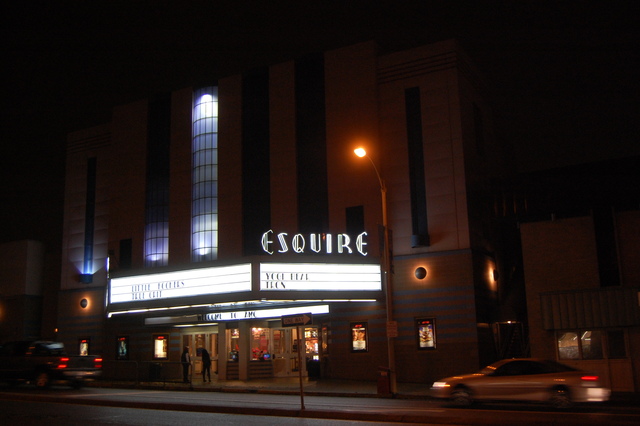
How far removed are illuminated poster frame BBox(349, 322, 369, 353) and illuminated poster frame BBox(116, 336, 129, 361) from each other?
46.1 ft

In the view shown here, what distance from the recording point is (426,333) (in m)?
28.6

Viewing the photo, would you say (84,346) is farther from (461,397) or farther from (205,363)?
(461,397)

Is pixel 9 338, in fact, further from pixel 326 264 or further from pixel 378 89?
pixel 378 89

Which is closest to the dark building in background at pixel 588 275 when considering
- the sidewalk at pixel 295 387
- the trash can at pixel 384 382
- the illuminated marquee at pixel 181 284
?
the sidewalk at pixel 295 387

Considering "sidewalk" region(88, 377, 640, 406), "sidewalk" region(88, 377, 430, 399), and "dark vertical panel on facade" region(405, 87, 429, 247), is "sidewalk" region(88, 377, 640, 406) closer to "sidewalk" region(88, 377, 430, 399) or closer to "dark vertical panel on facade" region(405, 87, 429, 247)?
"sidewalk" region(88, 377, 430, 399)

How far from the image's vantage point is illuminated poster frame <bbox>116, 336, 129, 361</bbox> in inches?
1436

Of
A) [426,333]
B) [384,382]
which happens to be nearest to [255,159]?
[426,333]

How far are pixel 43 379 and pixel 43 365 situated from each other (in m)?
0.53

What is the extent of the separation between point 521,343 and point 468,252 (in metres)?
5.17

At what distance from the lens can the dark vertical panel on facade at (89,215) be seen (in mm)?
38997

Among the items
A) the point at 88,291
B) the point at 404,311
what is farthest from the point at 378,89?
the point at 88,291

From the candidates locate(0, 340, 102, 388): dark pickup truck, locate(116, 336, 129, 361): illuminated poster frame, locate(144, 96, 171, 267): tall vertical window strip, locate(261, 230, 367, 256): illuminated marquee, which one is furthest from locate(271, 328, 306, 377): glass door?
locate(0, 340, 102, 388): dark pickup truck

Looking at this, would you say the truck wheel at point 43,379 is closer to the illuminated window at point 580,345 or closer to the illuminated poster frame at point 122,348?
the illuminated poster frame at point 122,348

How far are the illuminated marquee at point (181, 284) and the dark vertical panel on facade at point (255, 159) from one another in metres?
4.83
